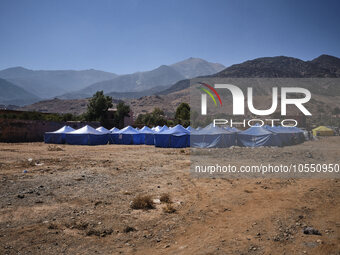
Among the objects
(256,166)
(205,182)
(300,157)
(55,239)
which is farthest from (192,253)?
(300,157)

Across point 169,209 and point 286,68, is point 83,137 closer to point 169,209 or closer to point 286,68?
point 169,209

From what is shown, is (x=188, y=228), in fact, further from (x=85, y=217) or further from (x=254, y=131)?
(x=254, y=131)

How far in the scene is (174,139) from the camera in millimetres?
29875

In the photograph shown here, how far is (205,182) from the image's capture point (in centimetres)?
1077

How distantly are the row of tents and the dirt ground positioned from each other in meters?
15.1

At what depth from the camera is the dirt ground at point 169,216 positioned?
15.9 ft

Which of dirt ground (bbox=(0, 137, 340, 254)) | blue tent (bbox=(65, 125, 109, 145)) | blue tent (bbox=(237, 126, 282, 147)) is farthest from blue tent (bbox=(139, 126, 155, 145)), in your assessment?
dirt ground (bbox=(0, 137, 340, 254))

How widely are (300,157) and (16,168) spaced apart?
1770cm

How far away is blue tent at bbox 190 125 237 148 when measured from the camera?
25.8m

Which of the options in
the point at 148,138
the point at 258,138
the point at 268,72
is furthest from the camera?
the point at 268,72

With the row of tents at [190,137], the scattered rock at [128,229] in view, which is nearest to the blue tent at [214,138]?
the row of tents at [190,137]

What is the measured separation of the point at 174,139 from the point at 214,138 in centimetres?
570

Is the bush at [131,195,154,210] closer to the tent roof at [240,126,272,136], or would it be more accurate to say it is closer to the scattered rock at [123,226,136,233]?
the scattered rock at [123,226,136,233]

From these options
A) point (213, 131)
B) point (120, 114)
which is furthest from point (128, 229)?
point (120, 114)
